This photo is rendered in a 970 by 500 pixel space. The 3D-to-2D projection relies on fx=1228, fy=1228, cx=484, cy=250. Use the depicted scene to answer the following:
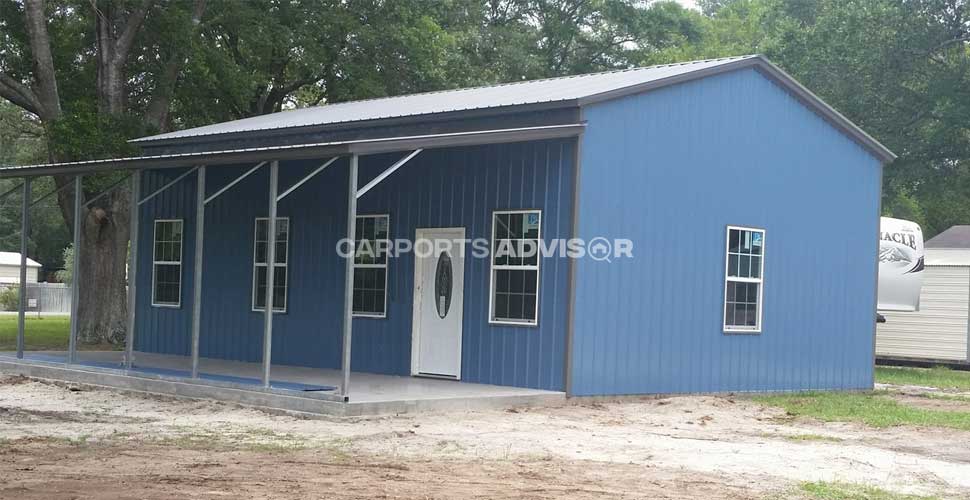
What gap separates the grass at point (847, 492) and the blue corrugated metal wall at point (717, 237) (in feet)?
18.0

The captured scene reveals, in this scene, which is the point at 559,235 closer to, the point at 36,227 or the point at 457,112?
the point at 457,112

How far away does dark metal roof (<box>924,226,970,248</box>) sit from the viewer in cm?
2758

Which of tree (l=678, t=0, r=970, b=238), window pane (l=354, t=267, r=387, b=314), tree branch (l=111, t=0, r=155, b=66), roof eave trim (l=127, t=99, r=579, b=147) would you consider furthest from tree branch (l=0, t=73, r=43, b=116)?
tree (l=678, t=0, r=970, b=238)

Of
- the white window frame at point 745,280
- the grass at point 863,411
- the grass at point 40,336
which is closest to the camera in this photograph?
the grass at point 863,411

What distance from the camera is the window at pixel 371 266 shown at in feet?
54.9

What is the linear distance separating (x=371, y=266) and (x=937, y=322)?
13.5m

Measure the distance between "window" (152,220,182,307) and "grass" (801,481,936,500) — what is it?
1297cm

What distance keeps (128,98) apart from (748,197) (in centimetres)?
1539

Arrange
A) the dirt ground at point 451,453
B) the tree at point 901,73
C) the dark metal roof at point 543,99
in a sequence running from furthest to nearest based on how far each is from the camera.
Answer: the tree at point 901,73 < the dark metal roof at point 543,99 < the dirt ground at point 451,453

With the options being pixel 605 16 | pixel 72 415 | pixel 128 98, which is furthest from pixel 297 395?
pixel 605 16

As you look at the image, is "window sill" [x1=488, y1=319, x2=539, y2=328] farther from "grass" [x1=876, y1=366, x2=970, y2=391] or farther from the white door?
"grass" [x1=876, y1=366, x2=970, y2=391]

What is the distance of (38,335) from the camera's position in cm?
2847

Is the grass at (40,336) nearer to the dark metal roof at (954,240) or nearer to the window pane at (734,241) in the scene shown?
the window pane at (734,241)

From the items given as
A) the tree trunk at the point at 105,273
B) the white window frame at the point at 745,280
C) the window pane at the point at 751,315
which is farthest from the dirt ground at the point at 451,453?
the tree trunk at the point at 105,273
